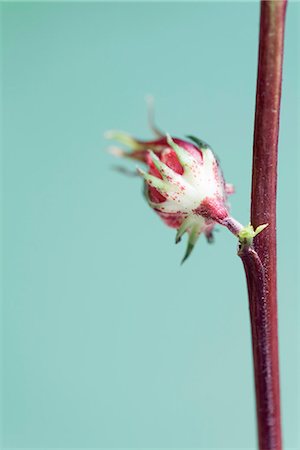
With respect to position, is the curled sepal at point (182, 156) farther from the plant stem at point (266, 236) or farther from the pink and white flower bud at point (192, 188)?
the plant stem at point (266, 236)

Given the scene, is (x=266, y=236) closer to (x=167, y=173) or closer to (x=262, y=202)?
(x=262, y=202)

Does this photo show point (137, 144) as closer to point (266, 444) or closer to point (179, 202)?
point (179, 202)

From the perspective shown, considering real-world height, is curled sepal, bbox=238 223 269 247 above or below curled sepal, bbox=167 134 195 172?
below

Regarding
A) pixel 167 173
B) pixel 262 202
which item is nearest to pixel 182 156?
pixel 167 173

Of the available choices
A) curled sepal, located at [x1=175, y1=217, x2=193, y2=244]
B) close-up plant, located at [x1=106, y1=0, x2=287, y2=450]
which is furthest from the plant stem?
curled sepal, located at [x1=175, y1=217, x2=193, y2=244]

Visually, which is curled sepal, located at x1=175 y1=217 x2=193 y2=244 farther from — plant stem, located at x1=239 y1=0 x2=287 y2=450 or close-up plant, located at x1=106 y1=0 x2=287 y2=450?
plant stem, located at x1=239 y1=0 x2=287 y2=450

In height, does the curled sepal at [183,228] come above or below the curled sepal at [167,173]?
below

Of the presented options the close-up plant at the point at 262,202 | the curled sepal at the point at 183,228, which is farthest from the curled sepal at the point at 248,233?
the curled sepal at the point at 183,228
